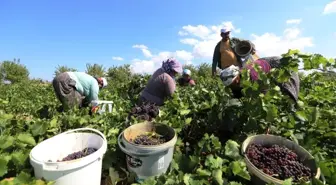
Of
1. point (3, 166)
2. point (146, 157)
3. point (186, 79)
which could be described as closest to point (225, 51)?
point (186, 79)

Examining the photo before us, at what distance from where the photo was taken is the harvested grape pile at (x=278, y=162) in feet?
6.37

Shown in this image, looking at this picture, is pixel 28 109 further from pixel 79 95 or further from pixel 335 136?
pixel 335 136

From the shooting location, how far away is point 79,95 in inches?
212

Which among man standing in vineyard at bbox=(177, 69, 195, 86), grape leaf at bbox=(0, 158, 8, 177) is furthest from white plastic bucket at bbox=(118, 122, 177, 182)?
man standing in vineyard at bbox=(177, 69, 195, 86)

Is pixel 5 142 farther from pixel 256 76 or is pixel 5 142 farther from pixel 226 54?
pixel 226 54

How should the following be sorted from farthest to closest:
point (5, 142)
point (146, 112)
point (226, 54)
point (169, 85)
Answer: point (226, 54)
point (169, 85)
point (146, 112)
point (5, 142)

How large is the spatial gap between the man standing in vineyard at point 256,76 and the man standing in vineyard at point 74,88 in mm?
2996

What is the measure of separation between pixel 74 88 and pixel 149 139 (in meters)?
3.10

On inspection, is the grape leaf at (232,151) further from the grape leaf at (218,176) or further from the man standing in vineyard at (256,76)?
the man standing in vineyard at (256,76)

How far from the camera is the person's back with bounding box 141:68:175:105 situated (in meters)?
4.27

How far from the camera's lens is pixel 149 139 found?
2.68 metres

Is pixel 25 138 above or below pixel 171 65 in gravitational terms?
below

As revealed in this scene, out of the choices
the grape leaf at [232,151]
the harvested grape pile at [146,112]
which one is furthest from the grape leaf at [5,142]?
the grape leaf at [232,151]

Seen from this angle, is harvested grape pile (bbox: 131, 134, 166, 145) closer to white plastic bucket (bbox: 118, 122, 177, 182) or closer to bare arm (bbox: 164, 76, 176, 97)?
white plastic bucket (bbox: 118, 122, 177, 182)
